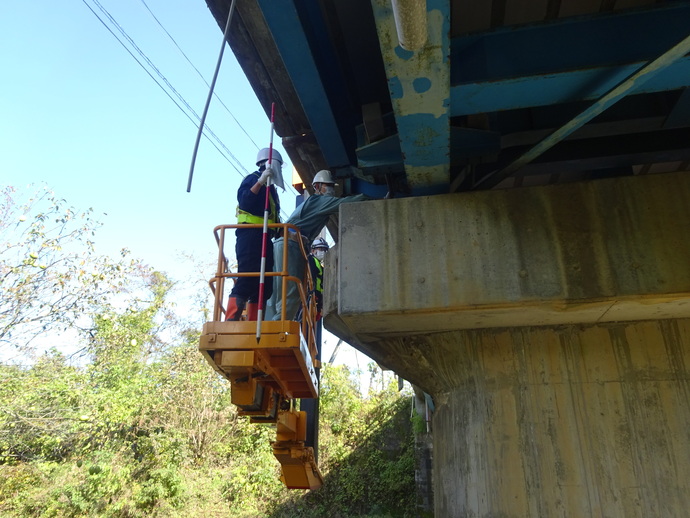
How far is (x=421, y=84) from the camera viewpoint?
287 centimetres

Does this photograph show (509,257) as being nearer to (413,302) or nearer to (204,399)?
(413,302)

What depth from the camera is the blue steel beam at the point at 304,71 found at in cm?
371

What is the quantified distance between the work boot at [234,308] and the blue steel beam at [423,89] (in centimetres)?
253

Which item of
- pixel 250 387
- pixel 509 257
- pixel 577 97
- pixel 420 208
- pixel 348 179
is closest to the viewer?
pixel 577 97

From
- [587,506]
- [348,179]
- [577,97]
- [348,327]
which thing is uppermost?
[348,179]

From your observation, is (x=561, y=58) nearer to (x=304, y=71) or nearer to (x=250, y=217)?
(x=304, y=71)

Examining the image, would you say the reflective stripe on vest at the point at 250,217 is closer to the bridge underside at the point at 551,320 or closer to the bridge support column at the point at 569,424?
the bridge underside at the point at 551,320

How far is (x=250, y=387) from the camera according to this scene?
16.6 feet

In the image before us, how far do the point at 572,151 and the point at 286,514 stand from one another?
41.3ft

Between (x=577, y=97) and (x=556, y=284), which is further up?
(x=577, y=97)

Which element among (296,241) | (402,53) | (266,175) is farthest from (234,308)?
(402,53)

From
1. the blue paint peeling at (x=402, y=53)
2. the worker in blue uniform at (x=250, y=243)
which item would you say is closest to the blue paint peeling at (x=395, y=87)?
the blue paint peeling at (x=402, y=53)

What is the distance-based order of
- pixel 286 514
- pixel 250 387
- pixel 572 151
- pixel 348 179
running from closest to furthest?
pixel 572 151 < pixel 250 387 < pixel 348 179 < pixel 286 514

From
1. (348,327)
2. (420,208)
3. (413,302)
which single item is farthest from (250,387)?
(420,208)
